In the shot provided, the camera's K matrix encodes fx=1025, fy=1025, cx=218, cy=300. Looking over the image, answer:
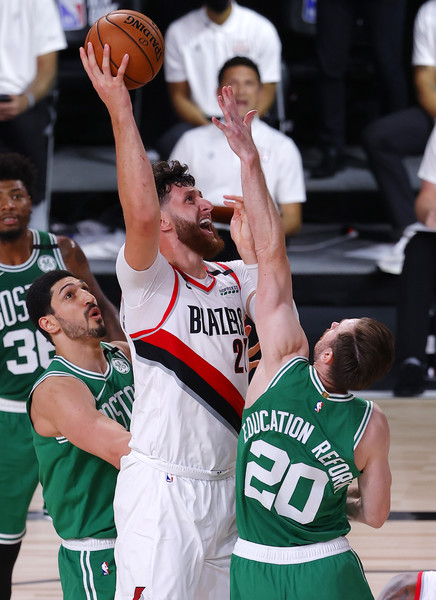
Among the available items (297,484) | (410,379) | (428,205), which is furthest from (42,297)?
(428,205)

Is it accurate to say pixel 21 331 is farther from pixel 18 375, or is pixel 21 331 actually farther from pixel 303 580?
pixel 303 580

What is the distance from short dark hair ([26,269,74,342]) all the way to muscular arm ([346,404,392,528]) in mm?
1505

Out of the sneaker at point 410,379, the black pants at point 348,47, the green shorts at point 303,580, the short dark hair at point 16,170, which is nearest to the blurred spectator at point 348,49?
the black pants at point 348,47

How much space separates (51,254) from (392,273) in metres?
4.32

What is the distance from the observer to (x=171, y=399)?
11.2ft

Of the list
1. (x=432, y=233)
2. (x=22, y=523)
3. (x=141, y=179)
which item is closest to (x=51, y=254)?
(x=22, y=523)

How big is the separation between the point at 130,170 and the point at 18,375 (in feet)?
6.57

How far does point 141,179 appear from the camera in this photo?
3205 millimetres

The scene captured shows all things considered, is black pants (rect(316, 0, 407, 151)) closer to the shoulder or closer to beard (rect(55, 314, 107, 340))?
the shoulder

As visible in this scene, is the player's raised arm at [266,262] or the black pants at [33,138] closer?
the player's raised arm at [266,262]

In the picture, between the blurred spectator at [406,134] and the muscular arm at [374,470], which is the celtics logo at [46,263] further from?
the blurred spectator at [406,134]

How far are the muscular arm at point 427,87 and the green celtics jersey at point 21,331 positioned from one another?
4854 mm

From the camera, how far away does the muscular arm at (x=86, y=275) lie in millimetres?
5012

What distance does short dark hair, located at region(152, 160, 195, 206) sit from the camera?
11.9 feet
